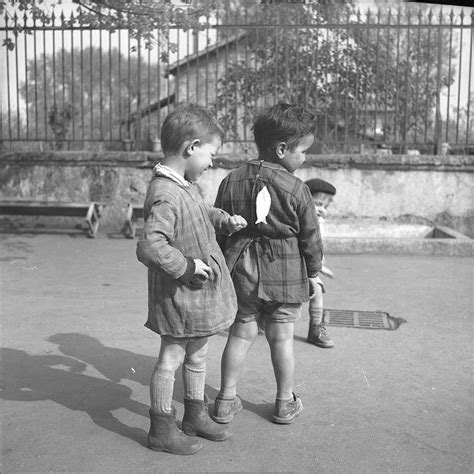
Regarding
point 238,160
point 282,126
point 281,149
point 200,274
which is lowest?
point 200,274

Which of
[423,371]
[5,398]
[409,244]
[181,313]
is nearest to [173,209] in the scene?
[181,313]

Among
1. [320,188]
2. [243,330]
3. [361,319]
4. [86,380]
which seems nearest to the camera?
[243,330]

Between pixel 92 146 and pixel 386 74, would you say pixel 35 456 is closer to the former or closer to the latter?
pixel 386 74

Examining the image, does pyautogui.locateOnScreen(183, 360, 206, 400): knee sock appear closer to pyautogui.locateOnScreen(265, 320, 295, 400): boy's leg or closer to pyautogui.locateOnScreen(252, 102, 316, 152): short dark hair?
pyautogui.locateOnScreen(265, 320, 295, 400): boy's leg

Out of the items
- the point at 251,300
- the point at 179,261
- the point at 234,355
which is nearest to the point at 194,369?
the point at 234,355

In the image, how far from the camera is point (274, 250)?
3.04m

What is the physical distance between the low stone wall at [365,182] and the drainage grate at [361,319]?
4166 mm

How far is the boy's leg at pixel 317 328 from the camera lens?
4211 millimetres

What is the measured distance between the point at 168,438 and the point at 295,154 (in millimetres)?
1372

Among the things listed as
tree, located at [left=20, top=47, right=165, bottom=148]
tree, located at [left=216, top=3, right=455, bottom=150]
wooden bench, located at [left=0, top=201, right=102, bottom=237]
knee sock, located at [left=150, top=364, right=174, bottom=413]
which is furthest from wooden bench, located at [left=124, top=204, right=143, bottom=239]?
knee sock, located at [left=150, top=364, right=174, bottom=413]

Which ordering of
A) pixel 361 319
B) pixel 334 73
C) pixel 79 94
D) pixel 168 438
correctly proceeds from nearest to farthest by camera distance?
1. pixel 168 438
2. pixel 361 319
3. pixel 334 73
4. pixel 79 94

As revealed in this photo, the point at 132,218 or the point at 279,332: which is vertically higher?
the point at 279,332

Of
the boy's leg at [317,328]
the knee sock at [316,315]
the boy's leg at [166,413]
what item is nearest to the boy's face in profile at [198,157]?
the boy's leg at [166,413]

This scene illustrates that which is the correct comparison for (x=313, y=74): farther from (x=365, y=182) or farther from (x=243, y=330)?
(x=243, y=330)
